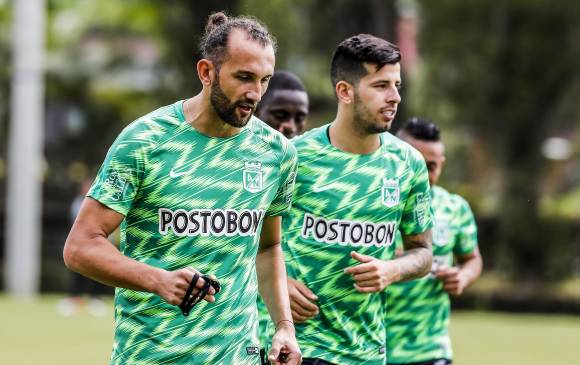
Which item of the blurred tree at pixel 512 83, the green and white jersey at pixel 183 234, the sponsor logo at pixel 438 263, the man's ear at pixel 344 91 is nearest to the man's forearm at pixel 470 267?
the sponsor logo at pixel 438 263

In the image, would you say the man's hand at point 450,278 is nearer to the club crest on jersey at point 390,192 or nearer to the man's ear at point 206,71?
the club crest on jersey at point 390,192

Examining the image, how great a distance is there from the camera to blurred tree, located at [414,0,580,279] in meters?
29.6

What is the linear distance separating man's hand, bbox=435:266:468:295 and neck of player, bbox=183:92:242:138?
3098mm

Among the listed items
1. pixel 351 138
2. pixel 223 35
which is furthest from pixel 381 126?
pixel 223 35

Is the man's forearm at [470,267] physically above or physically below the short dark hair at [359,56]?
below

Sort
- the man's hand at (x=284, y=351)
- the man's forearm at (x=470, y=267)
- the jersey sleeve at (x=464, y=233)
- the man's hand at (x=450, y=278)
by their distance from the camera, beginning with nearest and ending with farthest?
the man's hand at (x=284, y=351) → the man's hand at (x=450, y=278) → the man's forearm at (x=470, y=267) → the jersey sleeve at (x=464, y=233)

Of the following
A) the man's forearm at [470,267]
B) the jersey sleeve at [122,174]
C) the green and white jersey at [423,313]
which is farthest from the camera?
the man's forearm at [470,267]

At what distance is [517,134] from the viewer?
1182 inches

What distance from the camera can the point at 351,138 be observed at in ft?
21.6

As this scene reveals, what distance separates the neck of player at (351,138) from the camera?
6555 millimetres

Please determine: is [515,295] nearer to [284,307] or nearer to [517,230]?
[517,230]

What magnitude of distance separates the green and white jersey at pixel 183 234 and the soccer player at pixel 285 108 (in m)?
2.60

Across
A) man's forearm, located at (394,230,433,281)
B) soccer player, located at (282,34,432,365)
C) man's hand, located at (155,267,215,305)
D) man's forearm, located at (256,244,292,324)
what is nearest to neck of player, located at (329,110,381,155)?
soccer player, located at (282,34,432,365)

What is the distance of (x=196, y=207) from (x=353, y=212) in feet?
4.56
